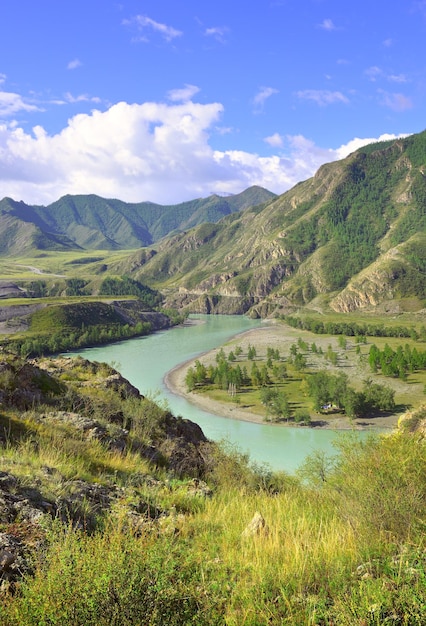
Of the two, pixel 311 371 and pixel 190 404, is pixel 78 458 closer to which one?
pixel 190 404

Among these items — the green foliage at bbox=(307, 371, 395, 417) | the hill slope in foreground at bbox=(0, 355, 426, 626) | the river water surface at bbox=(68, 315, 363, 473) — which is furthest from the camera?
the green foliage at bbox=(307, 371, 395, 417)

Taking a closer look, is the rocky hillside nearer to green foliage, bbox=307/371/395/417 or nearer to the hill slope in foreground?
the hill slope in foreground

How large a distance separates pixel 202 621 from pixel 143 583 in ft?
1.99

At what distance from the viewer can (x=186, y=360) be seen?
365 feet

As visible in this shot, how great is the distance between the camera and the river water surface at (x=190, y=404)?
5128cm

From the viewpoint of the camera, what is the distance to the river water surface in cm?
5128

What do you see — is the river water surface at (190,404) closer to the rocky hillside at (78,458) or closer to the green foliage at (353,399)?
the rocky hillside at (78,458)

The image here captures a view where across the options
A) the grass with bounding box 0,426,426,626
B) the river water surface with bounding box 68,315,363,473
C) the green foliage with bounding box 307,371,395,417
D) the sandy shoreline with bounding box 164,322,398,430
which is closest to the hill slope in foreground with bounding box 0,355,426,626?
the grass with bounding box 0,426,426,626

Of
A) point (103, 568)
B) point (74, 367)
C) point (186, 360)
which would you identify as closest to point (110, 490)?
point (103, 568)

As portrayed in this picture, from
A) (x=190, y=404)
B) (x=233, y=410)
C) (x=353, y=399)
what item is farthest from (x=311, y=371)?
(x=190, y=404)

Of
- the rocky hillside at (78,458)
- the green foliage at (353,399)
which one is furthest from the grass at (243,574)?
the green foliage at (353,399)

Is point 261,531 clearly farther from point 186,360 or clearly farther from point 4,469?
point 186,360

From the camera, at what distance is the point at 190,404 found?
238ft

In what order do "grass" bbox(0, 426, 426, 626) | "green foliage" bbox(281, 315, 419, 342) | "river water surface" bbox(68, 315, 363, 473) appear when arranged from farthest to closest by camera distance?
"green foliage" bbox(281, 315, 419, 342) < "river water surface" bbox(68, 315, 363, 473) < "grass" bbox(0, 426, 426, 626)
